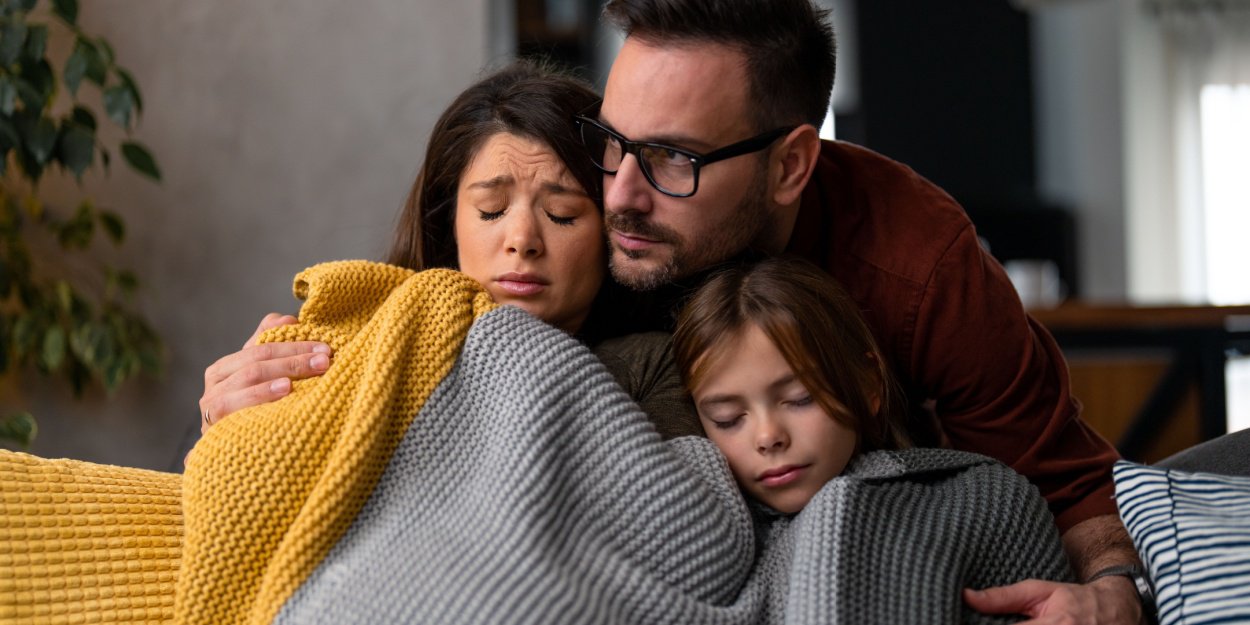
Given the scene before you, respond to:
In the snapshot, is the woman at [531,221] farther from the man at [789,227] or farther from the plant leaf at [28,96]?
the plant leaf at [28,96]

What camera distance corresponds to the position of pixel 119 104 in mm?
1982

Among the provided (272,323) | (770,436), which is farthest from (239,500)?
(770,436)

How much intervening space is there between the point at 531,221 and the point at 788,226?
15.5 inches

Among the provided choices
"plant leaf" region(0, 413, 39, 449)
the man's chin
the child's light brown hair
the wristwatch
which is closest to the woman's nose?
the man's chin

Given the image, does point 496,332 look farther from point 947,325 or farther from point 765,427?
point 947,325

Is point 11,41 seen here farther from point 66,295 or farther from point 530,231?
point 530,231

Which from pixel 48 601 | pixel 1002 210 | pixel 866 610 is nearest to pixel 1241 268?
pixel 1002 210

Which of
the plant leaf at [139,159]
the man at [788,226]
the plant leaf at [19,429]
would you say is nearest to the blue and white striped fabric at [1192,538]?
the man at [788,226]

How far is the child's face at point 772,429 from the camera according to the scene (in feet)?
3.98

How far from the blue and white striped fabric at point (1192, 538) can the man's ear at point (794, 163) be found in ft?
1.83

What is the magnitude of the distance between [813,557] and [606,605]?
21cm

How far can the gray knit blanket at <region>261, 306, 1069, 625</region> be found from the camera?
3.31ft

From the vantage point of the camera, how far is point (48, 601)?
3.55ft

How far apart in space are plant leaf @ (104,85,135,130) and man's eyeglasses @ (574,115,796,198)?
100cm
